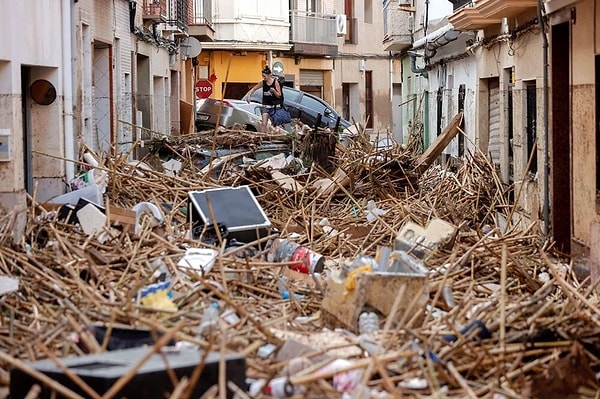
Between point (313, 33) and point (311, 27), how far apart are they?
240 millimetres

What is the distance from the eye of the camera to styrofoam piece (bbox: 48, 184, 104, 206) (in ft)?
41.4

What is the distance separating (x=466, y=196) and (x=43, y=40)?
5.69 meters

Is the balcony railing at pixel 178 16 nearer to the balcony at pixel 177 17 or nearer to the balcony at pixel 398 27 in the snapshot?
the balcony at pixel 177 17

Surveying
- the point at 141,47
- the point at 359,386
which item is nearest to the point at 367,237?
the point at 359,386

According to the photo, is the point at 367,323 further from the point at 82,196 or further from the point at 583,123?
the point at 82,196

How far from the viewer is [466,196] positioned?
15.5m

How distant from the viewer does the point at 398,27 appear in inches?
1270

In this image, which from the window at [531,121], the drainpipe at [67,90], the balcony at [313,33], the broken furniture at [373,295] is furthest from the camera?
the balcony at [313,33]

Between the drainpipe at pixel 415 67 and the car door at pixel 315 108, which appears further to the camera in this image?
the car door at pixel 315 108

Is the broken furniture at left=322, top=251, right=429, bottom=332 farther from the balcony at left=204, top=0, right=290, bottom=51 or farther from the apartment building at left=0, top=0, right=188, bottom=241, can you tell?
the balcony at left=204, top=0, right=290, bottom=51

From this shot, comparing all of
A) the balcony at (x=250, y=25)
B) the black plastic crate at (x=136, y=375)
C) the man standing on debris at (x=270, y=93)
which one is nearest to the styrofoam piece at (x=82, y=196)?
the black plastic crate at (x=136, y=375)

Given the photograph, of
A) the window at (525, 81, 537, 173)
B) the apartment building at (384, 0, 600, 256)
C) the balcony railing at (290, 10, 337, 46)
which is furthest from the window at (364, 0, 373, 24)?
the window at (525, 81, 537, 173)

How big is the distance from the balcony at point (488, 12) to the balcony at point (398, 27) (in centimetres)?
1299

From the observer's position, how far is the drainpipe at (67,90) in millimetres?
13539
